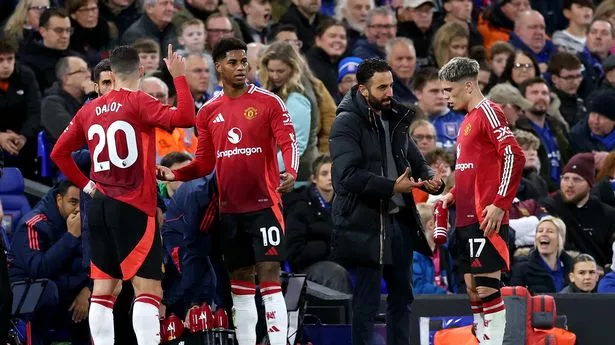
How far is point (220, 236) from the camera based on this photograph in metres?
12.1

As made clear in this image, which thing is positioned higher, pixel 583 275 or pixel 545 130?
pixel 545 130

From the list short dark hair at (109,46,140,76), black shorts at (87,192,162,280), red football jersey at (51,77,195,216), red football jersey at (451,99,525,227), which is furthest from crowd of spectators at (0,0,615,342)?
red football jersey at (451,99,525,227)

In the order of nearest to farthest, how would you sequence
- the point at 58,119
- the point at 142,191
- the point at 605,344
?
1. the point at 142,191
2. the point at 605,344
3. the point at 58,119

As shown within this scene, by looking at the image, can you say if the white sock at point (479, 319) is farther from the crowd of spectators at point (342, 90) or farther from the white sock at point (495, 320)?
the crowd of spectators at point (342, 90)

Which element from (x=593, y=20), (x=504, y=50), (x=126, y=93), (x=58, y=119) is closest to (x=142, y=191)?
(x=126, y=93)

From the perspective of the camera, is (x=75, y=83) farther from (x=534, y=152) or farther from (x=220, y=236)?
(x=534, y=152)

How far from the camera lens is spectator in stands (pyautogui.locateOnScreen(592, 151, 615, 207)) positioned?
16.1m

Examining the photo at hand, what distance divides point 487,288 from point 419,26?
25.7 ft

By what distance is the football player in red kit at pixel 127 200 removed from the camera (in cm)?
1120

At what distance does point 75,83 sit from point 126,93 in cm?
402

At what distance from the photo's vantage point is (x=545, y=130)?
17406 mm

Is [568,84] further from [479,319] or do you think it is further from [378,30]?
[479,319]

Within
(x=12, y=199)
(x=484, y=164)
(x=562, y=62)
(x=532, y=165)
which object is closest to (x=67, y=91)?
(x=12, y=199)

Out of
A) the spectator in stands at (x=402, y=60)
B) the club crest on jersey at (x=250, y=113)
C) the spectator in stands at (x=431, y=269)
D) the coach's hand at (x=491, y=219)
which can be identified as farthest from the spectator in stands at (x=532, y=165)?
Result: the club crest on jersey at (x=250, y=113)
